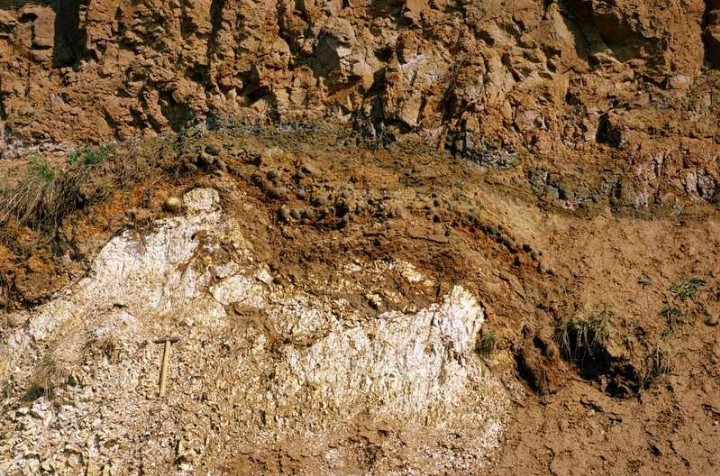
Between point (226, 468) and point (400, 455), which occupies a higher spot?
point (400, 455)

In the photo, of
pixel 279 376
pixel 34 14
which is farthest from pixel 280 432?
pixel 34 14

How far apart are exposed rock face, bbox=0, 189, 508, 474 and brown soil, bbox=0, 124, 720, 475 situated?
0.18 m

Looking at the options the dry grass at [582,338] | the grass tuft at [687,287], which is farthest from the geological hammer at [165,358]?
the grass tuft at [687,287]

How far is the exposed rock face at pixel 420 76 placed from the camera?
10773mm

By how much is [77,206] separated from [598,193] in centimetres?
614

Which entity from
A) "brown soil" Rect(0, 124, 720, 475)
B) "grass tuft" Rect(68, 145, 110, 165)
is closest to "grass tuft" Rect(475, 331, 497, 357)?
"brown soil" Rect(0, 124, 720, 475)

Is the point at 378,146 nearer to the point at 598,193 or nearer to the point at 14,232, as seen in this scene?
the point at 598,193

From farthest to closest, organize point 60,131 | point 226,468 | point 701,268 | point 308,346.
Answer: point 60,131, point 701,268, point 308,346, point 226,468

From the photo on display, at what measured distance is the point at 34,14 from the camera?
40.0ft

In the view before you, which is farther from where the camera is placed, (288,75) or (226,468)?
(288,75)

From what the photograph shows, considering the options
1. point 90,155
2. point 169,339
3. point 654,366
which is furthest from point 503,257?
point 90,155

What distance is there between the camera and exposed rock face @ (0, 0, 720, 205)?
10773mm

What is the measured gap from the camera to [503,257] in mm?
9688

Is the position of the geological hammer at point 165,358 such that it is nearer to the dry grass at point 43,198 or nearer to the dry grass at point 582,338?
the dry grass at point 43,198
